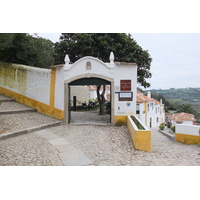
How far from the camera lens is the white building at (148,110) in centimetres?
2094

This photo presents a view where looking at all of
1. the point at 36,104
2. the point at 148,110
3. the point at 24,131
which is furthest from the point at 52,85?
the point at 148,110

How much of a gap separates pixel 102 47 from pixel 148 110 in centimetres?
1485

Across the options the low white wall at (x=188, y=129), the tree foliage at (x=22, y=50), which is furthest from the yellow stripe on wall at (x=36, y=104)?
the low white wall at (x=188, y=129)

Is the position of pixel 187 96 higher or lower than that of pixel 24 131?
higher

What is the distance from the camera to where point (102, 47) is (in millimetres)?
11844

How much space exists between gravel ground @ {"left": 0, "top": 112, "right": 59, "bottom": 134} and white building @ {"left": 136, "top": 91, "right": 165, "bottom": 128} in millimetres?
13342

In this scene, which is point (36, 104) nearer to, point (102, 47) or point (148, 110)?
point (102, 47)

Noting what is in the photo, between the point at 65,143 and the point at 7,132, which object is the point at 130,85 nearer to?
the point at 65,143

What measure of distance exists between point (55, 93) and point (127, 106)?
3855mm

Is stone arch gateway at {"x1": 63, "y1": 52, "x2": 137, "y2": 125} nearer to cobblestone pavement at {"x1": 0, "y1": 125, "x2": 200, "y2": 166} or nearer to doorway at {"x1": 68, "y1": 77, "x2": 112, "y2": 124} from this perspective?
doorway at {"x1": 68, "y1": 77, "x2": 112, "y2": 124}

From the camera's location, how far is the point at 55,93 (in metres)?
9.41

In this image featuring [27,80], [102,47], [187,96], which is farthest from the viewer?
[187,96]

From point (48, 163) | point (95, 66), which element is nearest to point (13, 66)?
point (95, 66)

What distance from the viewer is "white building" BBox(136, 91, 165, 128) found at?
2094 centimetres
